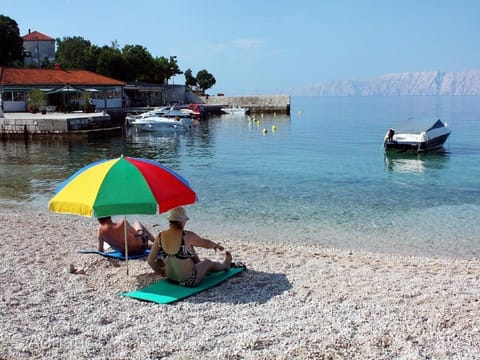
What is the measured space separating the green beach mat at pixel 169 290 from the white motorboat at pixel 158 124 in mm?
43324

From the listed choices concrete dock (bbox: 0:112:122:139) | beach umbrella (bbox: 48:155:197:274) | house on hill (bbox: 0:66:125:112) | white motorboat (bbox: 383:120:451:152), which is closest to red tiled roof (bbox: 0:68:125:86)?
house on hill (bbox: 0:66:125:112)

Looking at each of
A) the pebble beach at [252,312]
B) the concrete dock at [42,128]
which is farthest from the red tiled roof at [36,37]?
the pebble beach at [252,312]

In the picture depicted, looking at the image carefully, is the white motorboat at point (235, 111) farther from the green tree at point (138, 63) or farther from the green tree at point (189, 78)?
the green tree at point (189, 78)

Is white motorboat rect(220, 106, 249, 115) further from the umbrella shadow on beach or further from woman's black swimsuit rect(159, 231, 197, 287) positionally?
woman's black swimsuit rect(159, 231, 197, 287)

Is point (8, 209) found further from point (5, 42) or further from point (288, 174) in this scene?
point (5, 42)

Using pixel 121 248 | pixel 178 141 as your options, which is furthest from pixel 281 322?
pixel 178 141

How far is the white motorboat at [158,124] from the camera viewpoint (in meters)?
49.8

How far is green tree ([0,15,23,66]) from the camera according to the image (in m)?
74.8

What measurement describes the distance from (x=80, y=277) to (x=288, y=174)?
56.7 feet

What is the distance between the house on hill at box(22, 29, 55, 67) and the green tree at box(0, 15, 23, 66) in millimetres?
15864

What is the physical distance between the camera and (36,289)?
24.0 feet

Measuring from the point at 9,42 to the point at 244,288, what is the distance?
257 feet

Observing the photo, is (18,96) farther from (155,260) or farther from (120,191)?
(120,191)

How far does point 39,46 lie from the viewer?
96.4 meters
